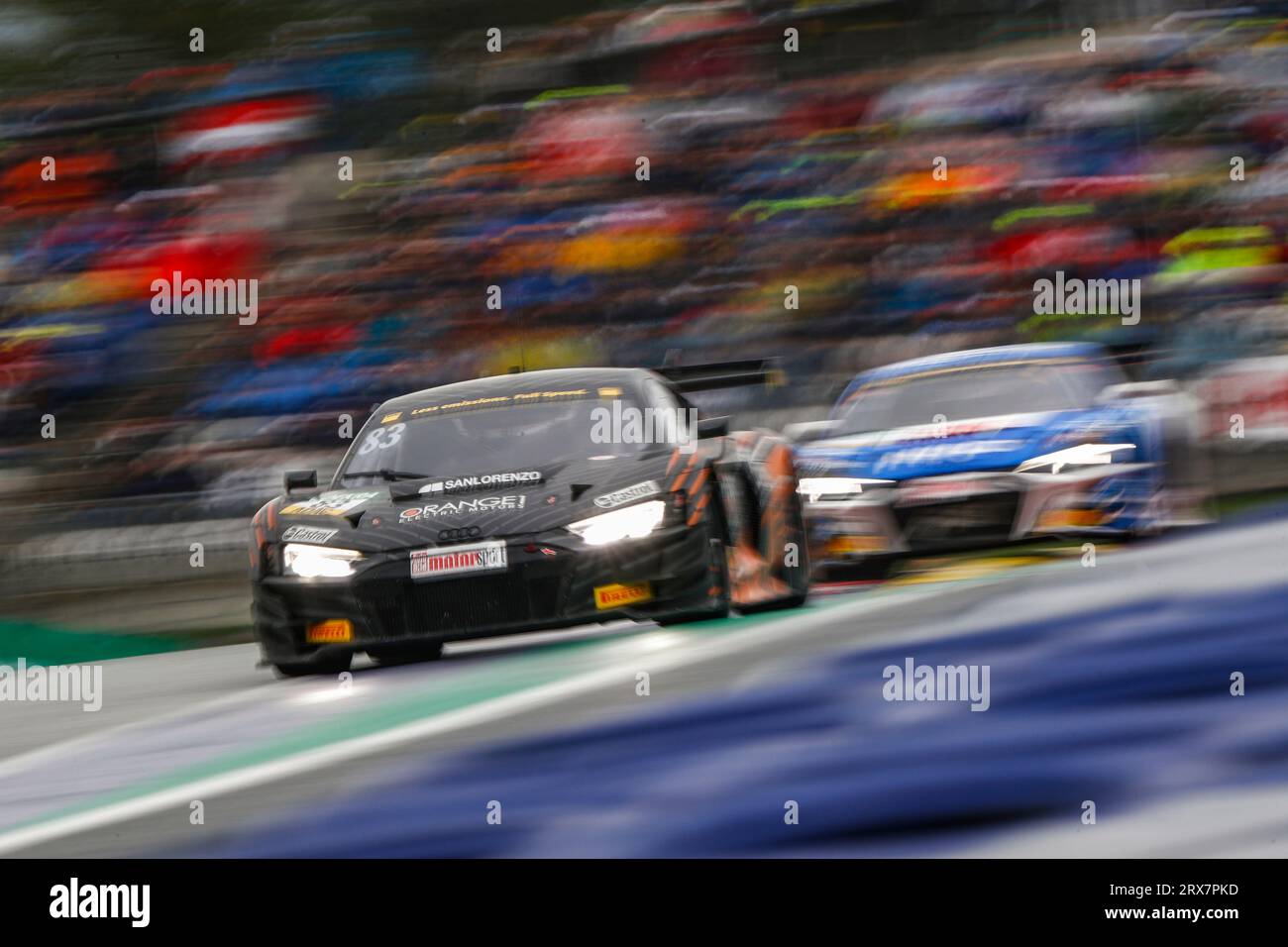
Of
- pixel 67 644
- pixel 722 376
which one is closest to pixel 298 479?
pixel 722 376

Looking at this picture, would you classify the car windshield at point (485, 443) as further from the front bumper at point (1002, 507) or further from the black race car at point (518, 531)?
the front bumper at point (1002, 507)

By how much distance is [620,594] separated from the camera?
629cm

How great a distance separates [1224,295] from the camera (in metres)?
11.4

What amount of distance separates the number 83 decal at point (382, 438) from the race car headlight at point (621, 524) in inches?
52.7

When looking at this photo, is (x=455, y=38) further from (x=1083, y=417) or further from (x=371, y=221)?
(x=1083, y=417)

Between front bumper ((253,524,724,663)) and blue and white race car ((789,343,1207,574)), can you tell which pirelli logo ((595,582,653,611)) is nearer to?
front bumper ((253,524,724,663))

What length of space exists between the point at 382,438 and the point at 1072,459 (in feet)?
9.74

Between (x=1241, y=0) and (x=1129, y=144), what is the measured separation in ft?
4.34

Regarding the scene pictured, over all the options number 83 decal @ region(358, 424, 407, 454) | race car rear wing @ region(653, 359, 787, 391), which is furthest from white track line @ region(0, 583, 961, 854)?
number 83 decal @ region(358, 424, 407, 454)

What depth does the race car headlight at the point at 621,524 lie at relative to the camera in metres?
6.30

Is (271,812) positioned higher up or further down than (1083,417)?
further down

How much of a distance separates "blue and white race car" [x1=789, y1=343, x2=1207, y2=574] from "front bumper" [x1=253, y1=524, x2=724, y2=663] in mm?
2082

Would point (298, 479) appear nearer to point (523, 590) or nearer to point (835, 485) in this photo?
point (523, 590)

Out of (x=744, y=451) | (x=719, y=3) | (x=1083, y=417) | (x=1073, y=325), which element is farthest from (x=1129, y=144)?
(x=744, y=451)
